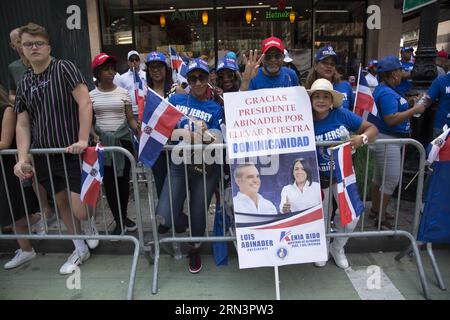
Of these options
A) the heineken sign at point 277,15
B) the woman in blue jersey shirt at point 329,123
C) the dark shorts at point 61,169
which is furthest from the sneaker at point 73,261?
the heineken sign at point 277,15

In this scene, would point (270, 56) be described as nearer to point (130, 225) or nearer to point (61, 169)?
point (61, 169)

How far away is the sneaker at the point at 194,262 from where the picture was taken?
3.55 metres

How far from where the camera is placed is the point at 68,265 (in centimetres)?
365

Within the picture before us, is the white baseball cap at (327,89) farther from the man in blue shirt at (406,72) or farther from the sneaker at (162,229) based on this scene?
the man in blue shirt at (406,72)

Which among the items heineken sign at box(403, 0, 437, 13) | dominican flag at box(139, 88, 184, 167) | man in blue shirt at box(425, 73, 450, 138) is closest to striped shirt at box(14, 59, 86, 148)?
dominican flag at box(139, 88, 184, 167)

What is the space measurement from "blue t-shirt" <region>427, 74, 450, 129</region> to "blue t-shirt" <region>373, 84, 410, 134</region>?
0.72m

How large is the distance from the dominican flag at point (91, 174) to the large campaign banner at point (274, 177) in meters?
1.23

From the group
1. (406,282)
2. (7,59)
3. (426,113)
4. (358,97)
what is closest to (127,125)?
(358,97)

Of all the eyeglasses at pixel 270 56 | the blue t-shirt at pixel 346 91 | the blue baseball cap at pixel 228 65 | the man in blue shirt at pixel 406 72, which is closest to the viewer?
the eyeglasses at pixel 270 56

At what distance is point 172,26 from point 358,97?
32.0 feet

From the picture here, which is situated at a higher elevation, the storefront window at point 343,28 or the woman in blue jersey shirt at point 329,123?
the storefront window at point 343,28

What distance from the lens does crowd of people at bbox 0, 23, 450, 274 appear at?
3219 millimetres

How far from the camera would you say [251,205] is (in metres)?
2.99
